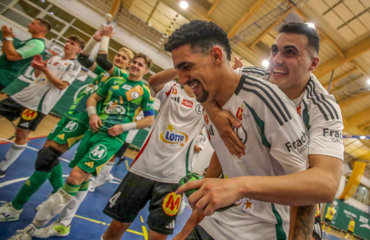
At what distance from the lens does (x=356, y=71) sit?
465 inches

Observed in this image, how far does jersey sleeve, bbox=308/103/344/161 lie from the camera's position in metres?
1.04

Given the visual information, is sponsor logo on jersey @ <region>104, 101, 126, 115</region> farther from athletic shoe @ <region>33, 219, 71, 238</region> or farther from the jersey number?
athletic shoe @ <region>33, 219, 71, 238</region>

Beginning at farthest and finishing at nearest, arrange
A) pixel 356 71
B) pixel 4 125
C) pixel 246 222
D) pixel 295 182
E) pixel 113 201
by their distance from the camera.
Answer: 1. pixel 356 71
2. pixel 4 125
3. pixel 113 201
4. pixel 246 222
5. pixel 295 182

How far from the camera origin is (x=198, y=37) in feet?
4.20

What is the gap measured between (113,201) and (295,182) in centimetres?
182

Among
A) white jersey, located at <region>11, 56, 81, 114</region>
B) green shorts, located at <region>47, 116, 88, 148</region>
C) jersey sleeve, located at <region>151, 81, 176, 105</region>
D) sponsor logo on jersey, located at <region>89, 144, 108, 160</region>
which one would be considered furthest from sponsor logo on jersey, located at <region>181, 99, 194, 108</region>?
white jersey, located at <region>11, 56, 81, 114</region>

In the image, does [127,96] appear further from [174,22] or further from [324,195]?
[174,22]

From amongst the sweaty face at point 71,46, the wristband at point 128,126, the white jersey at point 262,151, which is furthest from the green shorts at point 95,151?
the sweaty face at point 71,46

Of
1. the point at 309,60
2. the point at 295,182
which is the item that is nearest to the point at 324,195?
the point at 295,182

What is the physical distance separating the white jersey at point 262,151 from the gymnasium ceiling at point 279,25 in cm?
944

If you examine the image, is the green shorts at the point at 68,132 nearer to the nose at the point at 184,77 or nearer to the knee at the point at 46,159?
the knee at the point at 46,159

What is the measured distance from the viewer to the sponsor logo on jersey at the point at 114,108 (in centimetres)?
271

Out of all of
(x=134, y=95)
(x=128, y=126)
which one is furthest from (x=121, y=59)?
(x=128, y=126)

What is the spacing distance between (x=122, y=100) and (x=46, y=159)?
1206mm
